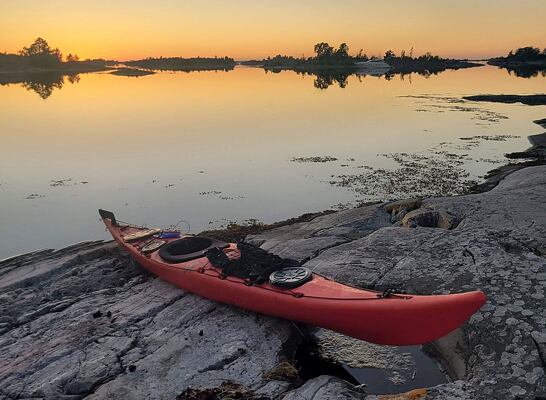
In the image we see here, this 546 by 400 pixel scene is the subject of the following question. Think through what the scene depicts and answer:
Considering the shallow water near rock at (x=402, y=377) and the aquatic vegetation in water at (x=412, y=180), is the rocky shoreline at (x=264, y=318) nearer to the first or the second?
the shallow water near rock at (x=402, y=377)

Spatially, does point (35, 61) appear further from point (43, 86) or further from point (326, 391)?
point (326, 391)

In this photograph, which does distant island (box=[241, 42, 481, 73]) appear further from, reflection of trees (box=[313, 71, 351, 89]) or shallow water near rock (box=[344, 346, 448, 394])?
shallow water near rock (box=[344, 346, 448, 394])

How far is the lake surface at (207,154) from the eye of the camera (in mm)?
13492

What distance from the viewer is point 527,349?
5.10 m

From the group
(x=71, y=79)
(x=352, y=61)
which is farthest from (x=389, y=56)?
(x=71, y=79)

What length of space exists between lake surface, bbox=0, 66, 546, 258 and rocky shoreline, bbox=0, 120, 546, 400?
Answer: 123 inches

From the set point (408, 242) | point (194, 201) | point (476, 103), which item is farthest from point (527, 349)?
point (476, 103)

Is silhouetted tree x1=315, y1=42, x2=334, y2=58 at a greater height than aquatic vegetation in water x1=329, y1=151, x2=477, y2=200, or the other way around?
silhouetted tree x1=315, y1=42, x2=334, y2=58

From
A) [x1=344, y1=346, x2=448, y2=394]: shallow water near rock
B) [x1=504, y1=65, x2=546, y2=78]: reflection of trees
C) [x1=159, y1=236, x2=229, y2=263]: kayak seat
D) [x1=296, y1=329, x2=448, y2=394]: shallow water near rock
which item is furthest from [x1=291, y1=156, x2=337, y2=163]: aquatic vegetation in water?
[x1=504, y1=65, x2=546, y2=78]: reflection of trees

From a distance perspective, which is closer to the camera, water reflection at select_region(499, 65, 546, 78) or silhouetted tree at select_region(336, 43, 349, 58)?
water reflection at select_region(499, 65, 546, 78)

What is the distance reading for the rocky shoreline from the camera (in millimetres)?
5293

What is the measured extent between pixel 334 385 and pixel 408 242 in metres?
4.24

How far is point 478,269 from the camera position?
6.96m

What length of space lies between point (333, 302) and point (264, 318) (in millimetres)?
1430
